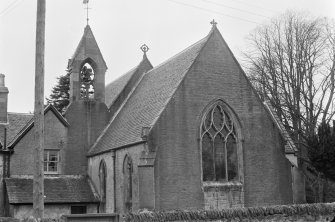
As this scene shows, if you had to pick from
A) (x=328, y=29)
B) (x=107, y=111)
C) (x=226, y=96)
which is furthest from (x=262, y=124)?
(x=328, y=29)

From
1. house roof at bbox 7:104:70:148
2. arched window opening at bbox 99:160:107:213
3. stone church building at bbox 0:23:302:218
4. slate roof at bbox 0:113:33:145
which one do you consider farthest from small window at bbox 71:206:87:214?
slate roof at bbox 0:113:33:145

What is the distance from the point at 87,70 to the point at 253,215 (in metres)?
19.8

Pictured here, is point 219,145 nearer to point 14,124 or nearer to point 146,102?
point 146,102

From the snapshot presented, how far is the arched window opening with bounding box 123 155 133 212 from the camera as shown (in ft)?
84.6

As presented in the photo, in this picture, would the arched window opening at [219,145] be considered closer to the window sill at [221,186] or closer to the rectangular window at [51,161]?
the window sill at [221,186]

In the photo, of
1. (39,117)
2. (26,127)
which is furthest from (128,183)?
(39,117)

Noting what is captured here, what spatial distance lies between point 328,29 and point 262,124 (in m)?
17.4

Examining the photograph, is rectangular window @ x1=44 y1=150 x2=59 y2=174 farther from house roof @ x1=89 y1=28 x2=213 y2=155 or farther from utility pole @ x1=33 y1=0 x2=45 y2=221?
utility pole @ x1=33 y1=0 x2=45 y2=221

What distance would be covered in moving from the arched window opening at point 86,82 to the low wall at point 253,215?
18014mm

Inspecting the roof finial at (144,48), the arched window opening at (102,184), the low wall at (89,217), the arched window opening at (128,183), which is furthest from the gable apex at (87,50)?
the low wall at (89,217)

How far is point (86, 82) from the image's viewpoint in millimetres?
33406

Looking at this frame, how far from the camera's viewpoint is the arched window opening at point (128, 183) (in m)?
25.8

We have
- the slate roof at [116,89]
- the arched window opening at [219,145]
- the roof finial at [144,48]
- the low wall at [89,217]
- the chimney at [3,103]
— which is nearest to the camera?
the low wall at [89,217]

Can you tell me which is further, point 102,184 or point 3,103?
point 3,103
